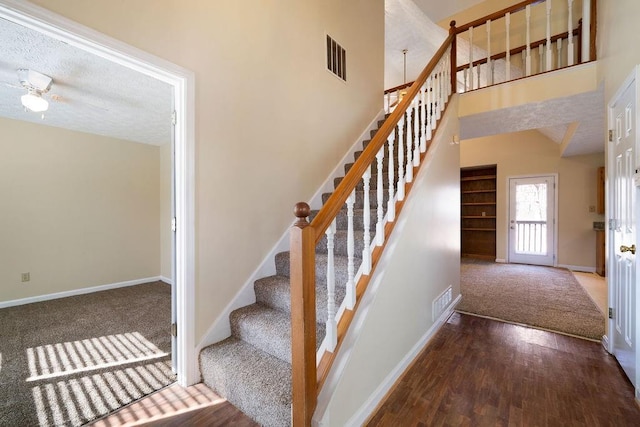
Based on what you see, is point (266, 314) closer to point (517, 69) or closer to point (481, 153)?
point (517, 69)

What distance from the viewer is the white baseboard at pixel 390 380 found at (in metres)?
1.36

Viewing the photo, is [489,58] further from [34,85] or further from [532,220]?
[34,85]

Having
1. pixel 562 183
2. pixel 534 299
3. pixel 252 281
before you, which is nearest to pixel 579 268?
pixel 562 183

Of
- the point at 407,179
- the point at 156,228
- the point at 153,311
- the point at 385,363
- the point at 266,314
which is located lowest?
the point at 153,311

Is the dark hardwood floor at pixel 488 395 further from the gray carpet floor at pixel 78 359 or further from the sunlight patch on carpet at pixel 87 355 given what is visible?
the sunlight patch on carpet at pixel 87 355

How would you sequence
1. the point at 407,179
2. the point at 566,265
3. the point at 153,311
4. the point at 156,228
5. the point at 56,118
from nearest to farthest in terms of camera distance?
the point at 407,179, the point at 153,311, the point at 56,118, the point at 156,228, the point at 566,265

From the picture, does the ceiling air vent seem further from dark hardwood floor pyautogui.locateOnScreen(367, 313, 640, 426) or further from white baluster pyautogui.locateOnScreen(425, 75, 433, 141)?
dark hardwood floor pyautogui.locateOnScreen(367, 313, 640, 426)

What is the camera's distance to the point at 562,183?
205 inches

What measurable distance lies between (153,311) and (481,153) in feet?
23.2

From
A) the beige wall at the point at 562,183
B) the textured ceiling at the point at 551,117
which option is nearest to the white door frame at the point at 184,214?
the textured ceiling at the point at 551,117

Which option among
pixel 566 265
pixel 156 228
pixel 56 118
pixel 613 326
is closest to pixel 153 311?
pixel 156 228

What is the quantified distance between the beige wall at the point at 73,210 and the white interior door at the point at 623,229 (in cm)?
562

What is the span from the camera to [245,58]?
6.63 feet

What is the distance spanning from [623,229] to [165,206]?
5528 mm
